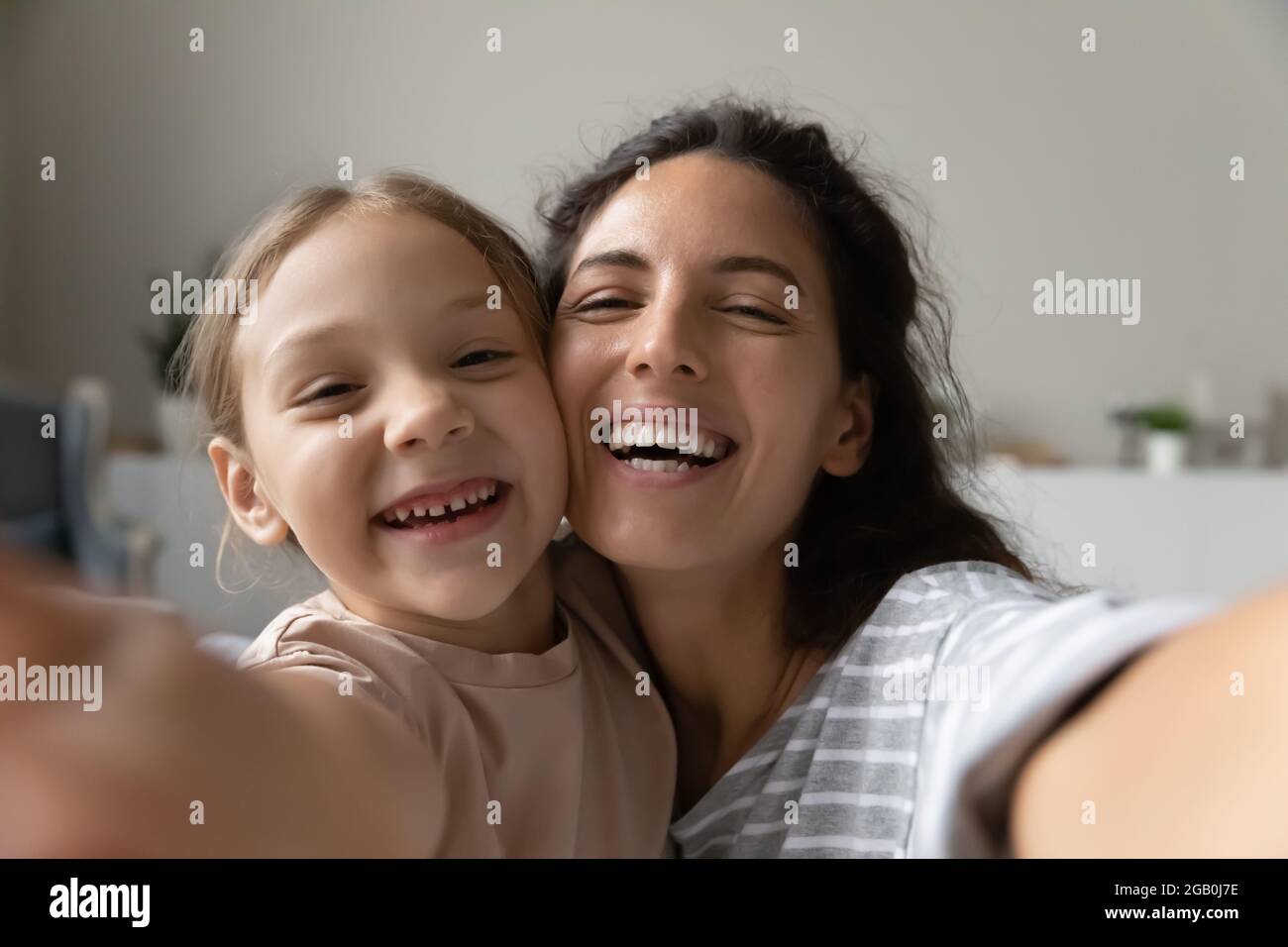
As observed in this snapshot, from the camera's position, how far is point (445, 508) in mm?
804

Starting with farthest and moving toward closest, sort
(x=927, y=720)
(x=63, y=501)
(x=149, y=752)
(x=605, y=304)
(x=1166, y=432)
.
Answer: (x=1166, y=432), (x=63, y=501), (x=605, y=304), (x=927, y=720), (x=149, y=752)

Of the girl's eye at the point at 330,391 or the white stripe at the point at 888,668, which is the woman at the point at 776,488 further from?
the girl's eye at the point at 330,391

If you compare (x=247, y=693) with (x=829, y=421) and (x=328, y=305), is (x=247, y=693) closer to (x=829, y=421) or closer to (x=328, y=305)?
(x=328, y=305)

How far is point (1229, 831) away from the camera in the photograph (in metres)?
0.53

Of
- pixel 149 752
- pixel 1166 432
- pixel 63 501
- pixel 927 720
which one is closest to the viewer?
pixel 149 752

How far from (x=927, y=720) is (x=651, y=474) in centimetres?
28

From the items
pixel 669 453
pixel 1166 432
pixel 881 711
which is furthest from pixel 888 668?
pixel 1166 432

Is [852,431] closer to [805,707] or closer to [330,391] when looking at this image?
[805,707]

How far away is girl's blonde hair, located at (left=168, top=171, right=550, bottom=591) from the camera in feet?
2.73

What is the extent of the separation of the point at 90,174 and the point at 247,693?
3.09 meters

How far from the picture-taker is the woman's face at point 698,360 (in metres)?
0.86

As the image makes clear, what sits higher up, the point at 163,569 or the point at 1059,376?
the point at 1059,376

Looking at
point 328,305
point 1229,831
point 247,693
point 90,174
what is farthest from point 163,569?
point 1229,831

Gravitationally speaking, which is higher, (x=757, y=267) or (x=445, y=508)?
(x=757, y=267)
